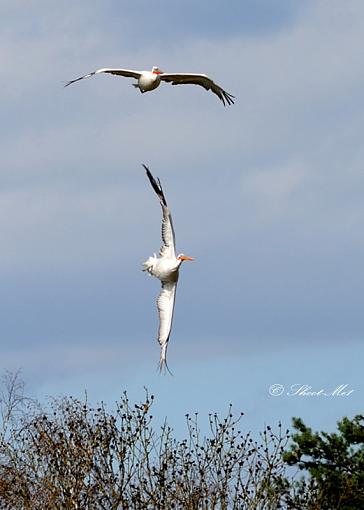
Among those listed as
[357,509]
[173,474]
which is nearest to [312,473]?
[357,509]

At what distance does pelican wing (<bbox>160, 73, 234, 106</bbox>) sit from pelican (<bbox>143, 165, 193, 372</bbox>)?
1938mm

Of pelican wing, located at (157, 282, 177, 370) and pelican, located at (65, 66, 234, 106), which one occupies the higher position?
pelican, located at (65, 66, 234, 106)

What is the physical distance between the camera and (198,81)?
2844cm

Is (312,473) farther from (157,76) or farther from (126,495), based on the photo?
(157,76)

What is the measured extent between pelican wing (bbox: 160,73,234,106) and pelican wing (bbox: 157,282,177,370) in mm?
3272

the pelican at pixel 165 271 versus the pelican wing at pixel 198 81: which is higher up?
the pelican wing at pixel 198 81

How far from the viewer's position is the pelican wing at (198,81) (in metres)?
28.0

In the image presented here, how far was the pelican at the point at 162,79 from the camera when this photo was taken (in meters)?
27.1

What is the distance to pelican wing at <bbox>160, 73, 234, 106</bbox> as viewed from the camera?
2798cm

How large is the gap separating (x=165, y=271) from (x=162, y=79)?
314 cm

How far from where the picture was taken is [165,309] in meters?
27.2

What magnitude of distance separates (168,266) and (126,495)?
3.67 m

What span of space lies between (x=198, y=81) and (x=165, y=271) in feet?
11.1

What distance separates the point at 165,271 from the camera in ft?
88.4
